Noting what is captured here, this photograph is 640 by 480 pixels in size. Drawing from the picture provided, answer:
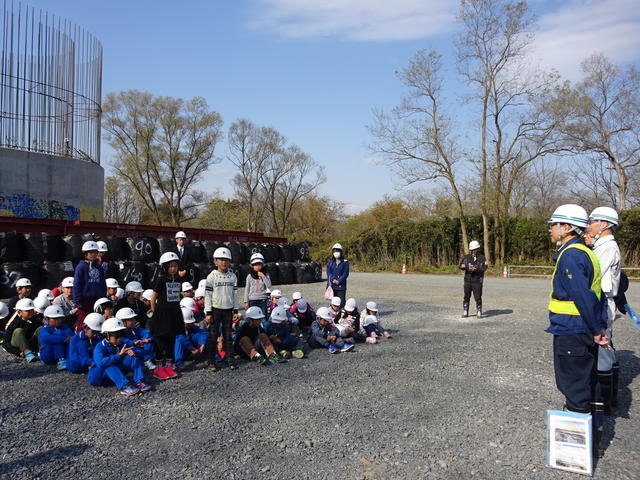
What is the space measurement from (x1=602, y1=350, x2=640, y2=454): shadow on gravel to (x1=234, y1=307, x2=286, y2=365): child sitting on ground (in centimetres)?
427

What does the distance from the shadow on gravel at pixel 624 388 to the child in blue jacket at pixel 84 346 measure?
6.02 m

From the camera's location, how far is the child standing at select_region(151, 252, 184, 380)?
702cm

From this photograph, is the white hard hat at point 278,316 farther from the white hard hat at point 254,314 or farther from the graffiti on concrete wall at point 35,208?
the graffiti on concrete wall at point 35,208

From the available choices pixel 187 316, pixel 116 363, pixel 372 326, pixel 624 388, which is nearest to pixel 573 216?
pixel 624 388

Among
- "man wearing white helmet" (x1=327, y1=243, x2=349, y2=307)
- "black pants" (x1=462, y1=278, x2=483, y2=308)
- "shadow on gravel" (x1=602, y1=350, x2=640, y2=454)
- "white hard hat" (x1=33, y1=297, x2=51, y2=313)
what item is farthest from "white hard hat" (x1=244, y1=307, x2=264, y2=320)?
"black pants" (x1=462, y1=278, x2=483, y2=308)

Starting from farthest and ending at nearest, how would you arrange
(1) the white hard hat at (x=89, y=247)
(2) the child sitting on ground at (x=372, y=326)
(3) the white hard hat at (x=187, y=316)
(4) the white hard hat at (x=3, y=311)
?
(2) the child sitting on ground at (x=372, y=326) → (4) the white hard hat at (x=3, y=311) → (3) the white hard hat at (x=187, y=316) → (1) the white hard hat at (x=89, y=247)

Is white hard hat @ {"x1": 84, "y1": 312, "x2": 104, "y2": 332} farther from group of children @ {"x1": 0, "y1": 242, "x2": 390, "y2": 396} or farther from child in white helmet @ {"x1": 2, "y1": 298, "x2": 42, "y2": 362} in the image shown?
child in white helmet @ {"x1": 2, "y1": 298, "x2": 42, "y2": 362}

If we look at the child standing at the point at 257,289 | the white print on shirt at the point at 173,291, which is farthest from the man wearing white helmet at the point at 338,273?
the white print on shirt at the point at 173,291

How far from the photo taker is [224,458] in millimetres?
4105

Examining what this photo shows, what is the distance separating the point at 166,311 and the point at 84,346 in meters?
1.13

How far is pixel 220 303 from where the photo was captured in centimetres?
702

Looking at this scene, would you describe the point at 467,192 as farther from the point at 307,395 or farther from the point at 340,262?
the point at 307,395

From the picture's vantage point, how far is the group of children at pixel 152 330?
627cm

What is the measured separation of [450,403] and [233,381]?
2710 mm
